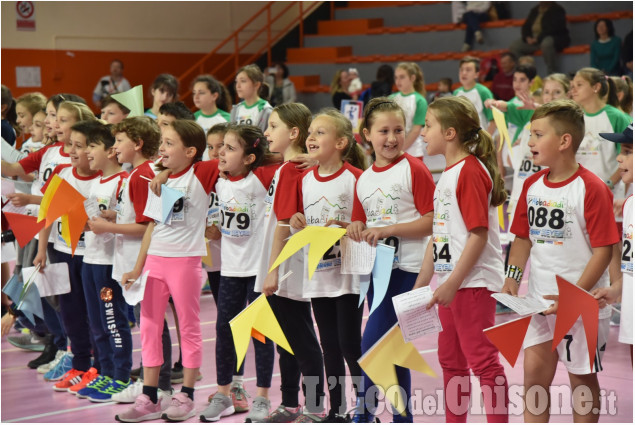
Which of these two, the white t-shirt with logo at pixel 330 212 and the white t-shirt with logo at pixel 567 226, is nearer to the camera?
the white t-shirt with logo at pixel 567 226

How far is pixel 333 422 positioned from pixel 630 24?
1098cm

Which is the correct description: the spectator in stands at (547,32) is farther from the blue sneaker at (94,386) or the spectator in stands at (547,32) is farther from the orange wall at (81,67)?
the blue sneaker at (94,386)

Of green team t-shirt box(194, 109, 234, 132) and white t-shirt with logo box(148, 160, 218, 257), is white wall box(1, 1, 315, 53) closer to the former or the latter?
green team t-shirt box(194, 109, 234, 132)

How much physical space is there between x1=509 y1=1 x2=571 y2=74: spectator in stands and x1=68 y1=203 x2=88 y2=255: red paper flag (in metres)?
10.1

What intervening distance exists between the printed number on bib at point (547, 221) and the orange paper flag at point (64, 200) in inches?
98.3

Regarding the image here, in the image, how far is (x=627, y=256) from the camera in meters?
3.28

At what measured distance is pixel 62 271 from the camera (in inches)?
196

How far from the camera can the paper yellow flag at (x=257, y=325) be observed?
3.78 m

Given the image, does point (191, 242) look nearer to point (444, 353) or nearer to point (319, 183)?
point (319, 183)

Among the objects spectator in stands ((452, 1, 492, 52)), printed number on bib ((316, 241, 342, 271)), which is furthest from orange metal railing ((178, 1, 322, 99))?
printed number on bib ((316, 241, 342, 271))

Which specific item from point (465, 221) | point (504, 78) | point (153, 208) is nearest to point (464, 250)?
point (465, 221)

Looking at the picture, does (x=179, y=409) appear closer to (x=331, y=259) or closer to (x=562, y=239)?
(x=331, y=259)

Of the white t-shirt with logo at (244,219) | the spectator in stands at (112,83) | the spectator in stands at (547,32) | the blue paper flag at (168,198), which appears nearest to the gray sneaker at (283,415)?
the white t-shirt with logo at (244,219)

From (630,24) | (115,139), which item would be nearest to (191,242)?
(115,139)
